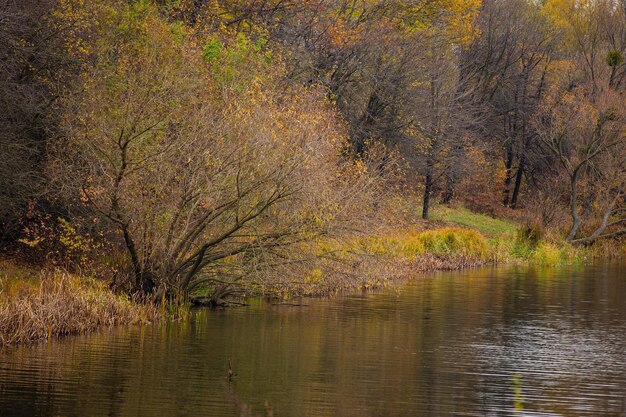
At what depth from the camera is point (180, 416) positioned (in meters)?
14.4

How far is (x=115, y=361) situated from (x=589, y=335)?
12.5 metres

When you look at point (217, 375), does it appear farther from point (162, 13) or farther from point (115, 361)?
point (162, 13)

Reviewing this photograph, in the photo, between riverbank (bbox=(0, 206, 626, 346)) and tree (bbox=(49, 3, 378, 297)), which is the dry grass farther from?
tree (bbox=(49, 3, 378, 297))

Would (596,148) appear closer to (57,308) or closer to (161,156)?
(161,156)

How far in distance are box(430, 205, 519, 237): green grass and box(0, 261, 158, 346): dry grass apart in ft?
111

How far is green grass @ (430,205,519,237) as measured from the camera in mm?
56469

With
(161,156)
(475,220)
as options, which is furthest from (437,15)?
(161,156)

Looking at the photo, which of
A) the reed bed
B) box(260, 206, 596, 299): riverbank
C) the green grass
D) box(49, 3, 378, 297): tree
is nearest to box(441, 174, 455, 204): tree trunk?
the green grass

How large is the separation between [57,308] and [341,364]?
6083mm

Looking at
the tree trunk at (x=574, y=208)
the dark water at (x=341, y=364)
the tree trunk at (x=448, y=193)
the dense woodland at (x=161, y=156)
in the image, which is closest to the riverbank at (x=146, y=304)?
the dense woodland at (x=161, y=156)

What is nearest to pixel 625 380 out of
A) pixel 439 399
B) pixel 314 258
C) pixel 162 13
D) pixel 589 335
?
pixel 439 399

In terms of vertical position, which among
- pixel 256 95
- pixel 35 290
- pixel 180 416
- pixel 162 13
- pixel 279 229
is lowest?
pixel 180 416

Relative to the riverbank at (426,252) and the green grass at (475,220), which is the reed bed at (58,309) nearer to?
the riverbank at (426,252)

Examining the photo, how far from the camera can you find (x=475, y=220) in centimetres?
5962
